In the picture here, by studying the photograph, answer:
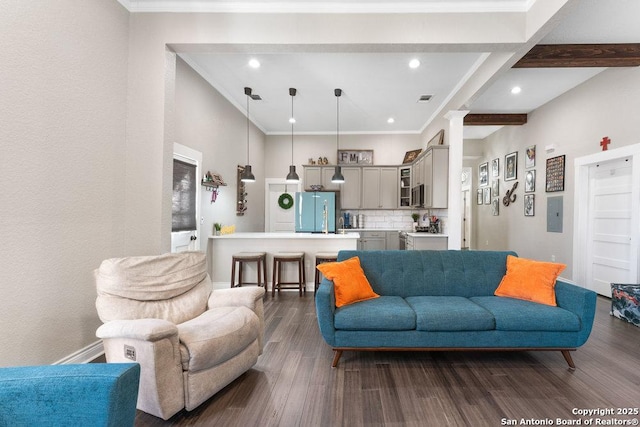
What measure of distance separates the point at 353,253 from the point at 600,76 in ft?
15.2

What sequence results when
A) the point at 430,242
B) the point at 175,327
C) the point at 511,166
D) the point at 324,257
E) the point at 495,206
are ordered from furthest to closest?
the point at 495,206 < the point at 511,166 < the point at 430,242 < the point at 324,257 < the point at 175,327

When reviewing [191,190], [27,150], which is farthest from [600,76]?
[27,150]

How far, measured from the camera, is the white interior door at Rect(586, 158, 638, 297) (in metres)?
4.08

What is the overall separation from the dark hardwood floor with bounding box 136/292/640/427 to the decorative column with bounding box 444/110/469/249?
2.30 m

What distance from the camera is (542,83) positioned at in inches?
184

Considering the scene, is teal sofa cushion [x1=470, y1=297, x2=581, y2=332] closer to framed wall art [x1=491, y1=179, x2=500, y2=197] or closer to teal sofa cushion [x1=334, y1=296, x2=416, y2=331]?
teal sofa cushion [x1=334, y1=296, x2=416, y2=331]

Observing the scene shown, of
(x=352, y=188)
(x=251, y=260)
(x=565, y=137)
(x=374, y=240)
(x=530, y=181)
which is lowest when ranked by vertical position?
(x=251, y=260)

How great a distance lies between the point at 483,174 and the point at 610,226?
4.02 m

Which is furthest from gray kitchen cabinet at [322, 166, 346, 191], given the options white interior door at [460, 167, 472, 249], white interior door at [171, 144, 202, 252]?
white interior door at [460, 167, 472, 249]

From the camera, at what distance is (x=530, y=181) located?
593cm

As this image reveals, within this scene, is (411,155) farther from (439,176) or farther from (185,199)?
(185,199)

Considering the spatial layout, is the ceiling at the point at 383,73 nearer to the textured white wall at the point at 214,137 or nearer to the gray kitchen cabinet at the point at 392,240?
the textured white wall at the point at 214,137

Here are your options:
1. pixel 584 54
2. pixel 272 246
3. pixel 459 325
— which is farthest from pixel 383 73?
pixel 459 325

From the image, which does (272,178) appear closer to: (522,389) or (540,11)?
(540,11)
